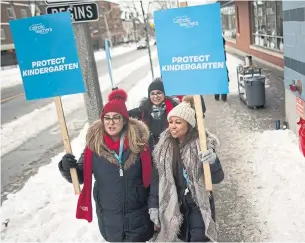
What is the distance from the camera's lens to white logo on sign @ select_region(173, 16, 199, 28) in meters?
2.96

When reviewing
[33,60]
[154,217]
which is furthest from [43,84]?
[154,217]

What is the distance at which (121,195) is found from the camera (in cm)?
310

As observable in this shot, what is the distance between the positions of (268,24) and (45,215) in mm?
14477

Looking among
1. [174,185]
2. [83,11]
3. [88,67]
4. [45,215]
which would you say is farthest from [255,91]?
[174,185]

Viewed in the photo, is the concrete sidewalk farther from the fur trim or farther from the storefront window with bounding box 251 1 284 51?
the storefront window with bounding box 251 1 284 51

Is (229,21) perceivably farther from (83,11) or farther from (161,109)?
(83,11)

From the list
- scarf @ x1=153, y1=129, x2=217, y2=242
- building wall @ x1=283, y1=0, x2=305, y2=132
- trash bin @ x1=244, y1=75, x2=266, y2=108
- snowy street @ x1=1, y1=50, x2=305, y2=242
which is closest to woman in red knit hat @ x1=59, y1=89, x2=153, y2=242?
scarf @ x1=153, y1=129, x2=217, y2=242

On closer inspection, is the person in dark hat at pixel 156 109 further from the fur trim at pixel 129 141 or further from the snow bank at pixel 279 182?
the snow bank at pixel 279 182

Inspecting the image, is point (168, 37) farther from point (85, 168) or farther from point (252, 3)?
point (252, 3)

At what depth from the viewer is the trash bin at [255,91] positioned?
346 inches

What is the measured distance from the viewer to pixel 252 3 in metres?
19.1

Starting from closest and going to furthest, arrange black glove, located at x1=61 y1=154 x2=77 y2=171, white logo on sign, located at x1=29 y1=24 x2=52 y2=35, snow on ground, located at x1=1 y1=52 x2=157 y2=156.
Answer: black glove, located at x1=61 y1=154 x2=77 y2=171, white logo on sign, located at x1=29 y1=24 x2=52 y2=35, snow on ground, located at x1=1 y1=52 x2=157 y2=156

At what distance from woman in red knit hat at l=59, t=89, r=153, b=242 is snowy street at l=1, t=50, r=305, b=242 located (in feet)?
4.15

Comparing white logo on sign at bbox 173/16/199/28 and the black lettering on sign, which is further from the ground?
the black lettering on sign
